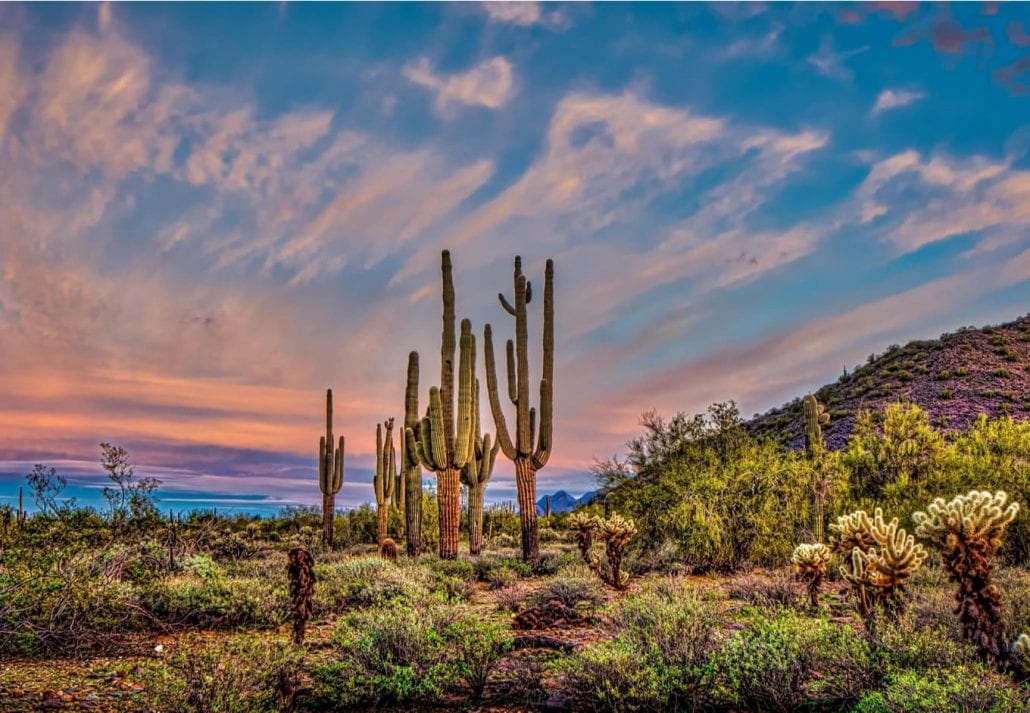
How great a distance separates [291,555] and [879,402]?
125ft

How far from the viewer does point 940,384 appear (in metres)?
39.2

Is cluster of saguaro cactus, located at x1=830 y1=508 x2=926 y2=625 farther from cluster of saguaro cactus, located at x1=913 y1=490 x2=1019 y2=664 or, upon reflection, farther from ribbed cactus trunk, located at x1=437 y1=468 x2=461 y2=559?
ribbed cactus trunk, located at x1=437 y1=468 x2=461 y2=559

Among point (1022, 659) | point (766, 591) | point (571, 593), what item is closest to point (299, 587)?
point (571, 593)

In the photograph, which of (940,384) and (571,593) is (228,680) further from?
(940,384)

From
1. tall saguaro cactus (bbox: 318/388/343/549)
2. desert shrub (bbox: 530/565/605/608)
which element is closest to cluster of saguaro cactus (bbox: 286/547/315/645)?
desert shrub (bbox: 530/565/605/608)

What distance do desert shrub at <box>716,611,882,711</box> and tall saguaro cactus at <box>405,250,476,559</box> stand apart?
35.0ft

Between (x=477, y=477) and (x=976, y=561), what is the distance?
14.8 meters

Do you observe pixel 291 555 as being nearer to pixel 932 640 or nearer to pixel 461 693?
pixel 461 693

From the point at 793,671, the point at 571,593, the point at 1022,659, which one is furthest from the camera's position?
the point at 571,593

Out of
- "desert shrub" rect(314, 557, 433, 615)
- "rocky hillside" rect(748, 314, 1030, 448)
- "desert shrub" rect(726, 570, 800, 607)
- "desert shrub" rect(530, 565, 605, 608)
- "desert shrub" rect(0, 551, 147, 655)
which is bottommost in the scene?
"desert shrub" rect(726, 570, 800, 607)

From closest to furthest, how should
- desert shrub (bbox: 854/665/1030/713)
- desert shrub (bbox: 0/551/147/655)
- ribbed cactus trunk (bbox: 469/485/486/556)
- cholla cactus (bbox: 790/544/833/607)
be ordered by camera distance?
desert shrub (bbox: 854/665/1030/713) → desert shrub (bbox: 0/551/147/655) → cholla cactus (bbox: 790/544/833/607) → ribbed cactus trunk (bbox: 469/485/486/556)

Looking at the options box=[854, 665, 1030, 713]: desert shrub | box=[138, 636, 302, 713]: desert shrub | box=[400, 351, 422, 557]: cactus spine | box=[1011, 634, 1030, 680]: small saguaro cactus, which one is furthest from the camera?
box=[400, 351, 422, 557]: cactus spine

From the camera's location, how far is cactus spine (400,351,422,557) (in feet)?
58.3

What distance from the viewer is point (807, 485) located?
631 inches
